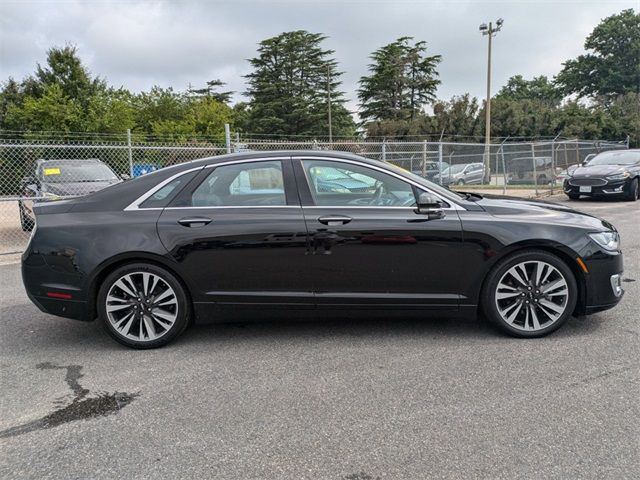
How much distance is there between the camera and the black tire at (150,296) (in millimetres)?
3848

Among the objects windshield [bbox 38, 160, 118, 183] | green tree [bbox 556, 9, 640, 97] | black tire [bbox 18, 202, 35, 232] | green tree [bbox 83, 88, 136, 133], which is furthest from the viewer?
green tree [bbox 556, 9, 640, 97]

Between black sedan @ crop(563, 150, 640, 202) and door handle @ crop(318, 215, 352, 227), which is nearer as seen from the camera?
door handle @ crop(318, 215, 352, 227)

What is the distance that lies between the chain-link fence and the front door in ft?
13.7

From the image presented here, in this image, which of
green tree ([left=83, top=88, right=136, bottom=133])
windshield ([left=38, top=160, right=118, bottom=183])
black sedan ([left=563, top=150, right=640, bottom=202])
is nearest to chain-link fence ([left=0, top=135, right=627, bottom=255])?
windshield ([left=38, top=160, right=118, bottom=183])

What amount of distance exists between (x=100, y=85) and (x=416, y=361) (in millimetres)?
34628

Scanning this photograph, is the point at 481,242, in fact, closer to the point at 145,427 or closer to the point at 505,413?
the point at 505,413

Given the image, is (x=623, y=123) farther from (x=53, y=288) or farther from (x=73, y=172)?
(x=53, y=288)

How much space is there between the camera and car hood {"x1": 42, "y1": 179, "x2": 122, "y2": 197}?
29.9ft

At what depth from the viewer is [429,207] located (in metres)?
3.80

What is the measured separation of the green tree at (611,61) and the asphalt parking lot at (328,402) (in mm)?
74808

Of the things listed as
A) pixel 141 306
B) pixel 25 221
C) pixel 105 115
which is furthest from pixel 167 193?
pixel 105 115

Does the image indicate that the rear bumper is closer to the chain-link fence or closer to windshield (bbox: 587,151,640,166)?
the chain-link fence

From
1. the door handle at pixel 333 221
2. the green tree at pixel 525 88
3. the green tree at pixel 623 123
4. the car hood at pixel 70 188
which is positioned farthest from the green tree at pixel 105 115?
the green tree at pixel 525 88

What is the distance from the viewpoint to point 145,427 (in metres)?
2.78
